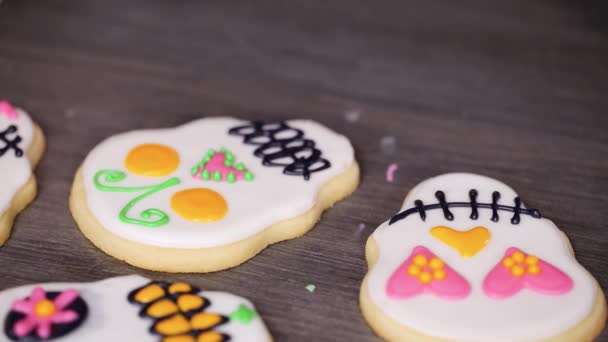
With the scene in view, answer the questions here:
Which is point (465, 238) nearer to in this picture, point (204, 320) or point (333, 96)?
point (204, 320)

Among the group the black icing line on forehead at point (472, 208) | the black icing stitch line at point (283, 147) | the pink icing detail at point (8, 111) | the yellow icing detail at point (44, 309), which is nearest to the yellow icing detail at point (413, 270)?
the black icing line on forehead at point (472, 208)

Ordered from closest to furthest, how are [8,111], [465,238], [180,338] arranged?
[180,338] → [465,238] → [8,111]

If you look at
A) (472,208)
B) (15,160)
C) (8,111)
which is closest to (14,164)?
(15,160)

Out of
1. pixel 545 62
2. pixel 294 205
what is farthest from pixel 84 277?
pixel 545 62

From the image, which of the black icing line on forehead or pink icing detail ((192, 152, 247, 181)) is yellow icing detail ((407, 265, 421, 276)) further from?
pink icing detail ((192, 152, 247, 181))

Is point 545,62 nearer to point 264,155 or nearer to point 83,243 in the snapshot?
point 264,155

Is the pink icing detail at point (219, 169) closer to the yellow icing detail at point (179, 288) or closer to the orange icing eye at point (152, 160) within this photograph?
the orange icing eye at point (152, 160)
